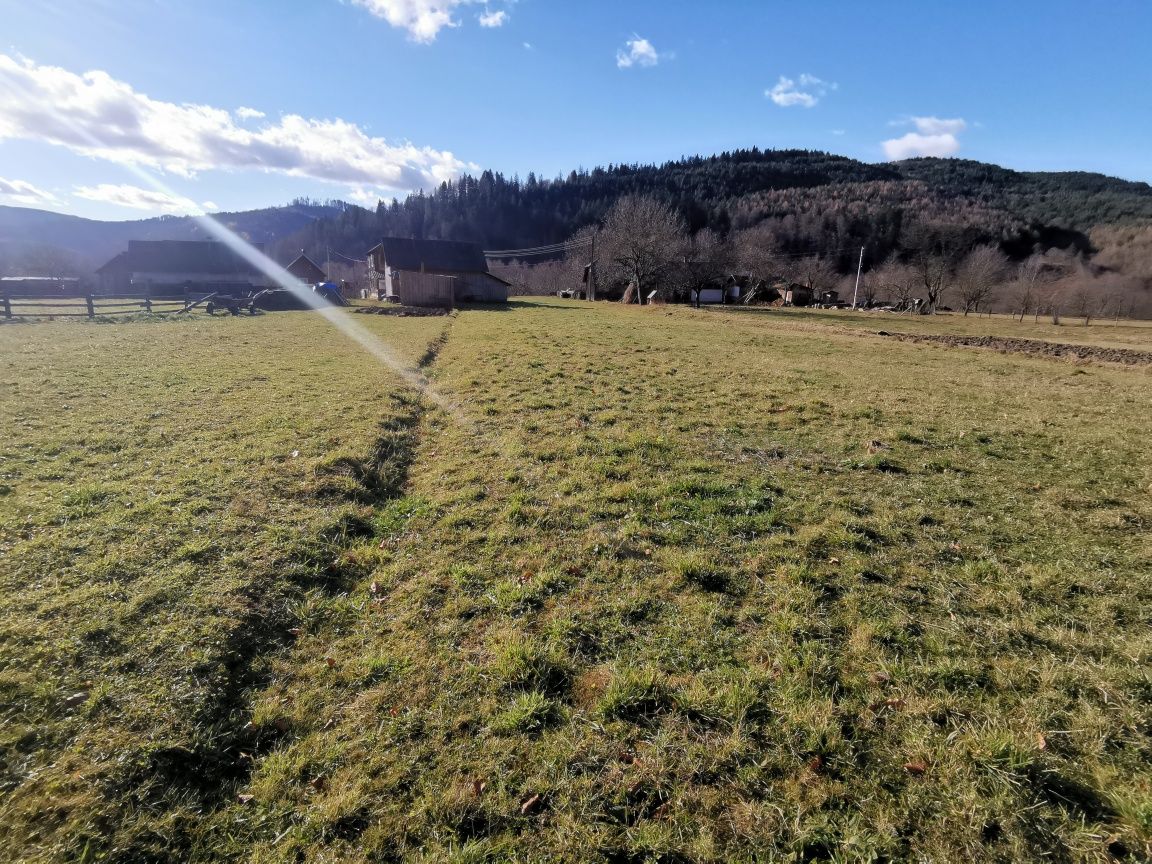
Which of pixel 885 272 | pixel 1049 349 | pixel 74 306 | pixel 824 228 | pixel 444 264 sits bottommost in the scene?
pixel 1049 349

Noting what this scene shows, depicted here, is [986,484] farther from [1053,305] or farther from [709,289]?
[709,289]

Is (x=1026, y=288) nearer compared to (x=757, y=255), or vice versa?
(x=1026, y=288)

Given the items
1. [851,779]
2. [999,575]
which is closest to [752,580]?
[851,779]

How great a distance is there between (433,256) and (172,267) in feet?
114

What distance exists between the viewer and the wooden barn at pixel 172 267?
206 ft

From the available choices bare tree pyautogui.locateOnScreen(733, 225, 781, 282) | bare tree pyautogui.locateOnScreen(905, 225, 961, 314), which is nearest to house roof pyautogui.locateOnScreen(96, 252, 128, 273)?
bare tree pyautogui.locateOnScreen(733, 225, 781, 282)

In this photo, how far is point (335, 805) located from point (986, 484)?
8720 mm

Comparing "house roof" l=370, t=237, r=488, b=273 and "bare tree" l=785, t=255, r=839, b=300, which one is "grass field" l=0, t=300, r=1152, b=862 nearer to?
"house roof" l=370, t=237, r=488, b=273

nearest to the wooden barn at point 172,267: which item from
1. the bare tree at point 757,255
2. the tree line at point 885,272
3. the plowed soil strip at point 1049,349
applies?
the tree line at point 885,272

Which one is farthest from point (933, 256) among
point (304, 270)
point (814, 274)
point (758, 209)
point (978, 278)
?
point (304, 270)

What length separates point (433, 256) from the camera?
59.0 m

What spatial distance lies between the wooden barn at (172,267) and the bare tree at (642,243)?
4333 centimetres

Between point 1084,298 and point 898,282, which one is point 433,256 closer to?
point 898,282

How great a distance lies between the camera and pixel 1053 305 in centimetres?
5650
